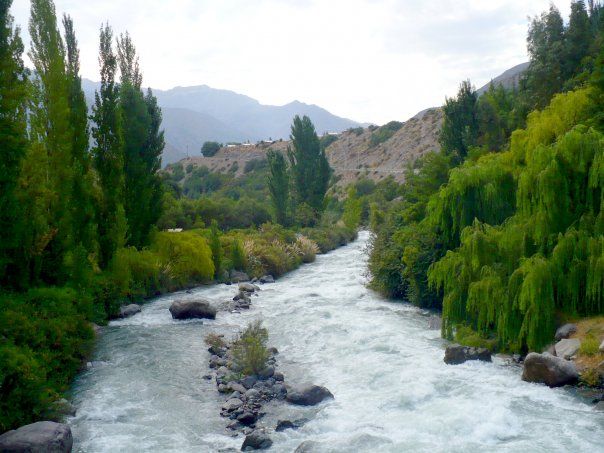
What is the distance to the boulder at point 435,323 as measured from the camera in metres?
16.0

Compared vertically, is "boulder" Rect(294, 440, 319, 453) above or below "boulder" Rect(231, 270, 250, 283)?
below

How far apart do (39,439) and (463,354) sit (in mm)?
8877

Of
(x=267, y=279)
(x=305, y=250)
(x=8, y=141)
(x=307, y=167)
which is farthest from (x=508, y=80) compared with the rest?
(x=8, y=141)

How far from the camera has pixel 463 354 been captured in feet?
41.5

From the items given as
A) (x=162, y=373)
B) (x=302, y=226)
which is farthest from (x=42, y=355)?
(x=302, y=226)

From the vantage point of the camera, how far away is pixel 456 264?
1409cm

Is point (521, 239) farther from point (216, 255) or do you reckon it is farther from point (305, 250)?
point (305, 250)

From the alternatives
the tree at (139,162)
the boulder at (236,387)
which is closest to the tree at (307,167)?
the tree at (139,162)

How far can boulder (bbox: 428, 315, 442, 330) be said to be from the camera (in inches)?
630

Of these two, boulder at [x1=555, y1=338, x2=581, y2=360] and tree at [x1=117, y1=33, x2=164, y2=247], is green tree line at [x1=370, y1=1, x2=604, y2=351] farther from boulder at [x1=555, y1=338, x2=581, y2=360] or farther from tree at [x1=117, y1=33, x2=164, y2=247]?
tree at [x1=117, y1=33, x2=164, y2=247]

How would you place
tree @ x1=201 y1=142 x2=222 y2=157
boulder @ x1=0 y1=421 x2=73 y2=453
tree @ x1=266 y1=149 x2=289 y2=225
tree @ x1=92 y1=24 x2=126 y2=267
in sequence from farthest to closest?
tree @ x1=201 y1=142 x2=222 y2=157, tree @ x1=266 y1=149 x2=289 y2=225, tree @ x1=92 y1=24 x2=126 y2=267, boulder @ x1=0 y1=421 x2=73 y2=453

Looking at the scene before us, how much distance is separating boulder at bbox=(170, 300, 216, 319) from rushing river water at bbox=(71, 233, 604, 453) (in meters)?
0.50

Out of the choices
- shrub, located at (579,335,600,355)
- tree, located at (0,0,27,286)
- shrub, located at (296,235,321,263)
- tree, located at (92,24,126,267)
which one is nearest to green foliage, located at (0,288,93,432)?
tree, located at (0,0,27,286)

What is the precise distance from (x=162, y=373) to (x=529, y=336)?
850 centimetres
